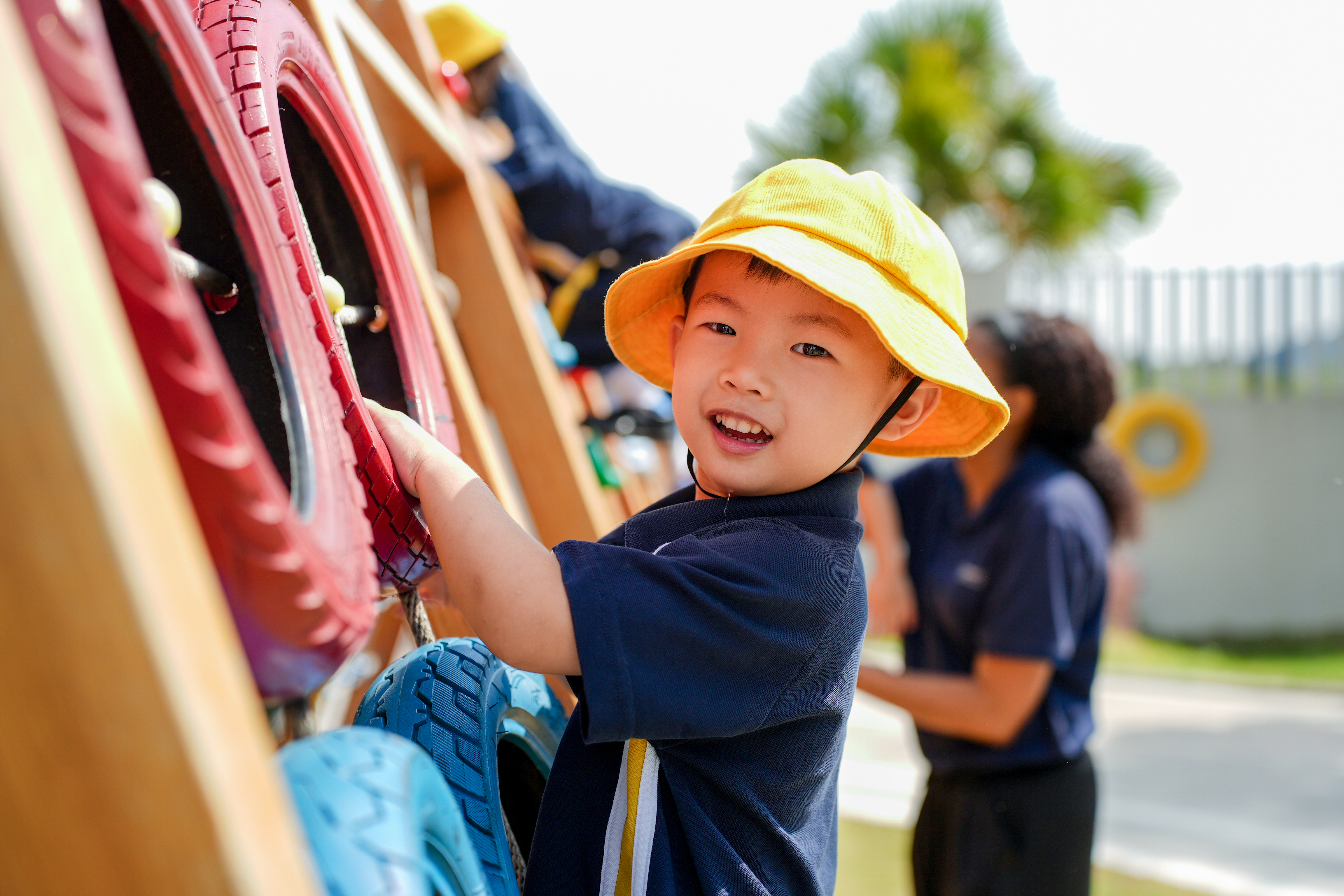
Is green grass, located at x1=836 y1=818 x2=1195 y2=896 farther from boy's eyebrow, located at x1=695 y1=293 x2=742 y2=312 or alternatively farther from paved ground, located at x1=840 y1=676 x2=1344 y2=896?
boy's eyebrow, located at x1=695 y1=293 x2=742 y2=312

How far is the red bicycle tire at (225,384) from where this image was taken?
490 mm

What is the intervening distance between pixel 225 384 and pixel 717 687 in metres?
0.44

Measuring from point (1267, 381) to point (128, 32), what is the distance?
1148 cm

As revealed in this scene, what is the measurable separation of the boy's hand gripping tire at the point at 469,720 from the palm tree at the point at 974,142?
11.8m

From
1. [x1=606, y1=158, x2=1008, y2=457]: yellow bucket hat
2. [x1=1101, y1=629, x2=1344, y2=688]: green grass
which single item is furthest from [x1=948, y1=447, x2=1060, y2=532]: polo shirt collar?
[x1=1101, y1=629, x2=1344, y2=688]: green grass

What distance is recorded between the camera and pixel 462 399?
4.39ft

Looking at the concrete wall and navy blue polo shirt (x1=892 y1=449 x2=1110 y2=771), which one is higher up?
navy blue polo shirt (x1=892 y1=449 x2=1110 y2=771)

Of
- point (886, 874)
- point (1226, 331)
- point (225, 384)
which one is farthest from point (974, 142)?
point (225, 384)

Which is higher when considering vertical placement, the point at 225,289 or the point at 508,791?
the point at 225,289

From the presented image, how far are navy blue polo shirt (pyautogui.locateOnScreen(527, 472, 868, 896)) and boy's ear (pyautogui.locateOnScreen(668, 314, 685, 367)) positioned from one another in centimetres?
21

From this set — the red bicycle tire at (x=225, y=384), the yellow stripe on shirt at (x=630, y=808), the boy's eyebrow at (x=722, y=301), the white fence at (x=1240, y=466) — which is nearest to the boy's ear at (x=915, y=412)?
the boy's eyebrow at (x=722, y=301)

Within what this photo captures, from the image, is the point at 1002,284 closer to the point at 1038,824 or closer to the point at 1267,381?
the point at 1267,381

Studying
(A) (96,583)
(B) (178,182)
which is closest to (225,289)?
(B) (178,182)

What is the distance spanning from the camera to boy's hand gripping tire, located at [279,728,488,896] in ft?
1.90
